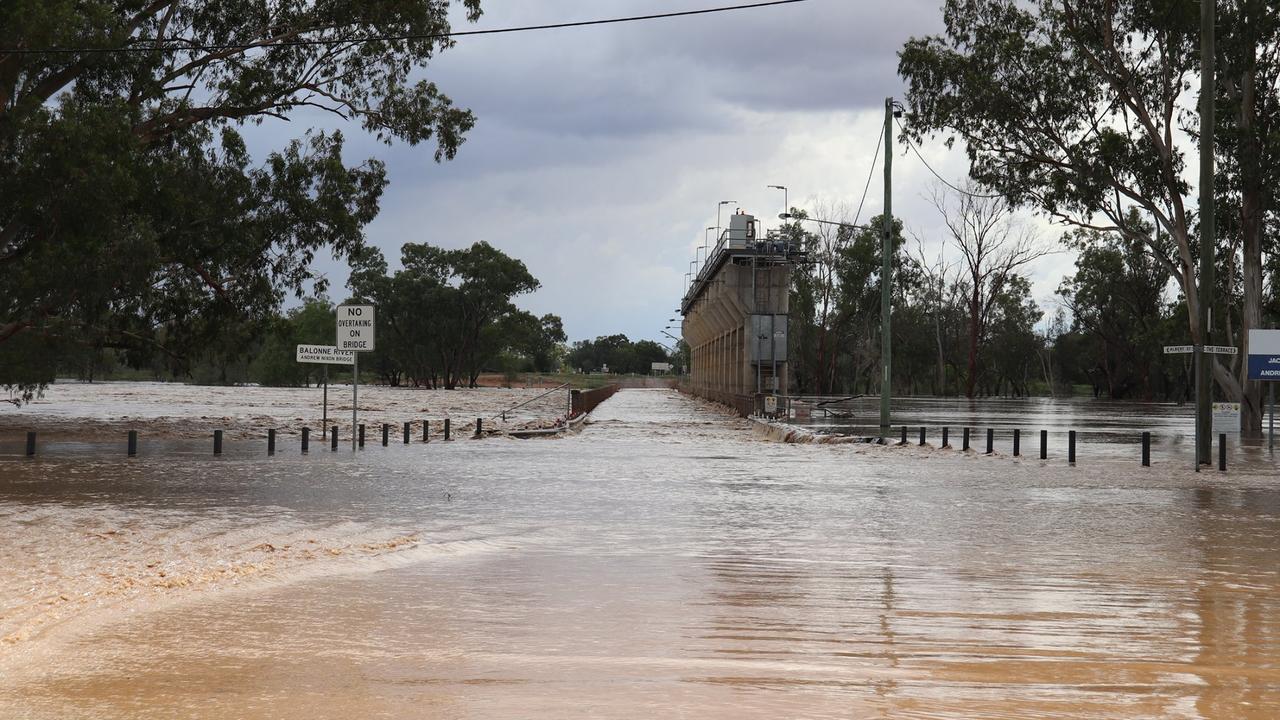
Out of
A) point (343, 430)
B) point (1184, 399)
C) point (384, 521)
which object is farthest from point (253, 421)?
point (1184, 399)

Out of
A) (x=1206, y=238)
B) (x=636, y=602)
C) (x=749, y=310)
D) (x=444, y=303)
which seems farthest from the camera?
(x=444, y=303)

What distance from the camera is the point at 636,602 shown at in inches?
314

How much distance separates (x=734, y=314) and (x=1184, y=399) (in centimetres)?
4071

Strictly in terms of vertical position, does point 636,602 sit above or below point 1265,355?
below

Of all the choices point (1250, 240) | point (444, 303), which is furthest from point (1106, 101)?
point (444, 303)

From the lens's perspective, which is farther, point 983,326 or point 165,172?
point 983,326

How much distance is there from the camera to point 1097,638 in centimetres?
693

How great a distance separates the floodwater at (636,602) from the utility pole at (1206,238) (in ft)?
16.2

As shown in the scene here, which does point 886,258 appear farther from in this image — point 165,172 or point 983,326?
point 983,326

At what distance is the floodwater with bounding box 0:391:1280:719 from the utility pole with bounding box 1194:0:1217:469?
493cm

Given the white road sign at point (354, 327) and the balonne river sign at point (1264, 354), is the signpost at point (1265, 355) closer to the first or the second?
the balonne river sign at point (1264, 354)

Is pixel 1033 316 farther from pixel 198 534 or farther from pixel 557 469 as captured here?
pixel 198 534

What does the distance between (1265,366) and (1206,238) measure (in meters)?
7.07

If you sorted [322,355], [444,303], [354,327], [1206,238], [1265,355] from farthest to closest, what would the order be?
[444,303]
[322,355]
[1265,355]
[354,327]
[1206,238]
